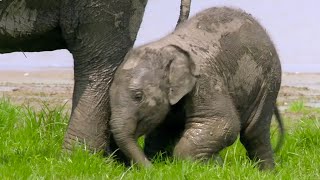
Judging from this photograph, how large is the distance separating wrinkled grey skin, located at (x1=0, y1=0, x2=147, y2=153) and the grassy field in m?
0.21

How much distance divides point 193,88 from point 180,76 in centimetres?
9

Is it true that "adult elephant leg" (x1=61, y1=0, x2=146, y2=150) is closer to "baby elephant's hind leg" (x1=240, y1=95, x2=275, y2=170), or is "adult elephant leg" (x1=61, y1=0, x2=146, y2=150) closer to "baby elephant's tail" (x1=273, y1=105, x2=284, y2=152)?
"baby elephant's hind leg" (x1=240, y1=95, x2=275, y2=170)

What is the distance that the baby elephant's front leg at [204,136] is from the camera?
5.18 metres

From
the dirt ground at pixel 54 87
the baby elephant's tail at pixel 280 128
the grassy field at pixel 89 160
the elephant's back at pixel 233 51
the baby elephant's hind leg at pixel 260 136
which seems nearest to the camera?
the grassy field at pixel 89 160

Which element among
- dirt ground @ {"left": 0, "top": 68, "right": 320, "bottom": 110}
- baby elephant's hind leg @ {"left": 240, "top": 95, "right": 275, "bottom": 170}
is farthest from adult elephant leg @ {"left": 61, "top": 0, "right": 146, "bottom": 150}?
dirt ground @ {"left": 0, "top": 68, "right": 320, "bottom": 110}

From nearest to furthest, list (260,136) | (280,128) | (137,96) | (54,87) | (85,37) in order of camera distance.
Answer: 1. (137,96)
2. (85,37)
3. (260,136)
4. (280,128)
5. (54,87)

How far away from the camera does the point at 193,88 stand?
16.9 ft

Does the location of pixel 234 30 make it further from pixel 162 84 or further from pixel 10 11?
pixel 10 11


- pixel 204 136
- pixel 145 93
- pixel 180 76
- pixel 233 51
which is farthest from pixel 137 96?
pixel 233 51

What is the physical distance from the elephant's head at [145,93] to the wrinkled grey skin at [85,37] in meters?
0.25

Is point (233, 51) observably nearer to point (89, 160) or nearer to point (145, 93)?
point (145, 93)

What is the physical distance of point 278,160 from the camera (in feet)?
19.8

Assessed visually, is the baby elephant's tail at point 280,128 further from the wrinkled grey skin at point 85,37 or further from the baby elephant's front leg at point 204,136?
the wrinkled grey skin at point 85,37

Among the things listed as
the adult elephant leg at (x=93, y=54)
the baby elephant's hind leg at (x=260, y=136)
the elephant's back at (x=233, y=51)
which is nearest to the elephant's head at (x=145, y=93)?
the elephant's back at (x=233, y=51)
